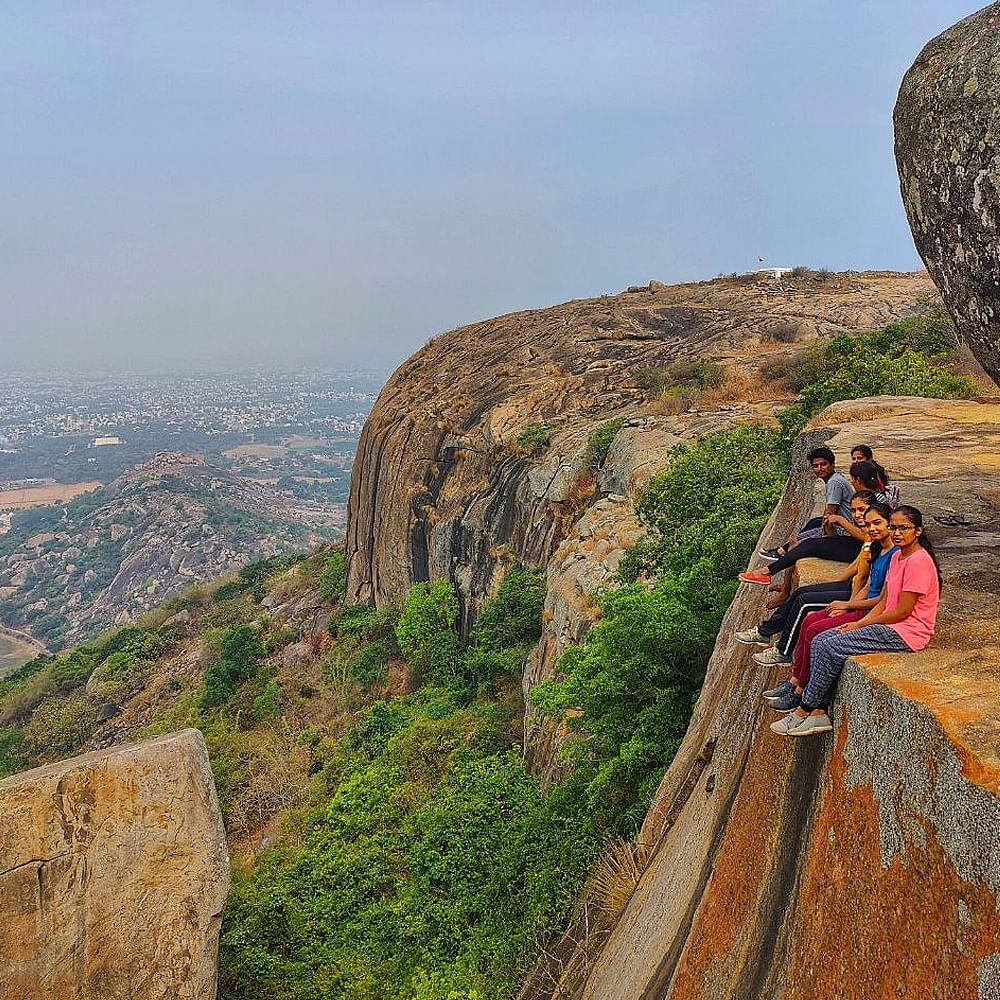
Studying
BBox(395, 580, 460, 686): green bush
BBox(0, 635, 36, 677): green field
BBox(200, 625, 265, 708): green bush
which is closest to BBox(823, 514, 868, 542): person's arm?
BBox(395, 580, 460, 686): green bush

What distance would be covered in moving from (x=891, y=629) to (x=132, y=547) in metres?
77.5

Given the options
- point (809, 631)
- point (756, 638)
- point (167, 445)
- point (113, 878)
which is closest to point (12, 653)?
point (113, 878)

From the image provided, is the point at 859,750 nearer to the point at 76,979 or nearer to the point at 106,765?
the point at 106,765

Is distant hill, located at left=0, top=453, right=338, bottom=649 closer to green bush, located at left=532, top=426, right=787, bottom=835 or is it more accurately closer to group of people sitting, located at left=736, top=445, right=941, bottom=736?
green bush, located at left=532, top=426, right=787, bottom=835

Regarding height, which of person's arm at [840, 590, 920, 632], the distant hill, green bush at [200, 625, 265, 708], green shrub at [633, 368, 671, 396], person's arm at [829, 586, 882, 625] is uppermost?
green shrub at [633, 368, 671, 396]

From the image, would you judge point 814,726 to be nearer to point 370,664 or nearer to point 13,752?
point 370,664

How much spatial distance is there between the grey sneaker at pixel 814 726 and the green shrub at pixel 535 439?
1530 cm

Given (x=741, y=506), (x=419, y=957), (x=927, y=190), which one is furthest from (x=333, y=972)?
(x=927, y=190)

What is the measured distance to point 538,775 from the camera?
31.9 feet

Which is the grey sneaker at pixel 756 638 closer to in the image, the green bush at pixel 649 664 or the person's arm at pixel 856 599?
the person's arm at pixel 856 599

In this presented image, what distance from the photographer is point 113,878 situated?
24.0ft

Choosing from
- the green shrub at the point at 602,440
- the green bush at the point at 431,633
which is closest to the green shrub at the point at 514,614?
the green bush at the point at 431,633

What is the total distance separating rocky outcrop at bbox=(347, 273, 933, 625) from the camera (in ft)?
54.0

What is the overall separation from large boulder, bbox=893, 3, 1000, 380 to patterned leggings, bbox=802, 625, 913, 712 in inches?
51.9
